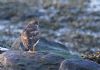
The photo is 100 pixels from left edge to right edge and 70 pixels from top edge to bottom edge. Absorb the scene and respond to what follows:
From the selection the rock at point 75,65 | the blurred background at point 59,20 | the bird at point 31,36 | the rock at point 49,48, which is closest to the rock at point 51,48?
the rock at point 49,48

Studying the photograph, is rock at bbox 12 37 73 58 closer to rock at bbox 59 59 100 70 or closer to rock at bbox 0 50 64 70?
rock at bbox 0 50 64 70

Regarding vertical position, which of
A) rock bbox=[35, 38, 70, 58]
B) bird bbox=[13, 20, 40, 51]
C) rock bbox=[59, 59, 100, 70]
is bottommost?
rock bbox=[59, 59, 100, 70]

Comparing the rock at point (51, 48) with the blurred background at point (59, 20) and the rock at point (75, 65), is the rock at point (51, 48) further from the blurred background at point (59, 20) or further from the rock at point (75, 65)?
the blurred background at point (59, 20)

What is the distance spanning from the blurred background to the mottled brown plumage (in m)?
5.62

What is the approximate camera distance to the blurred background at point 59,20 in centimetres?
1476

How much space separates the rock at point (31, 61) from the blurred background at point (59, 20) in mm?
5859

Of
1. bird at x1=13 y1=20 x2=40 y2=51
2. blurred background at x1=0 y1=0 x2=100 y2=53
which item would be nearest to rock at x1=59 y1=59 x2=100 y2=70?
bird at x1=13 y1=20 x2=40 y2=51

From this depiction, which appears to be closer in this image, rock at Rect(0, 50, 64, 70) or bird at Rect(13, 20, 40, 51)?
rock at Rect(0, 50, 64, 70)

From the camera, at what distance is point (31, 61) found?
7230mm

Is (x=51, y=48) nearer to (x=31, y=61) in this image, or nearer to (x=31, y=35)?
(x=31, y=35)

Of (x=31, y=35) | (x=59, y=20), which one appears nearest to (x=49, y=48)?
(x=31, y=35)

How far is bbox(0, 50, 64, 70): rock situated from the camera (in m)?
7.19

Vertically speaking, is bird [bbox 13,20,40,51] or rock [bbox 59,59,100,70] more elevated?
bird [bbox 13,20,40,51]

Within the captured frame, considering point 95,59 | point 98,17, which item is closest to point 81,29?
point 98,17
